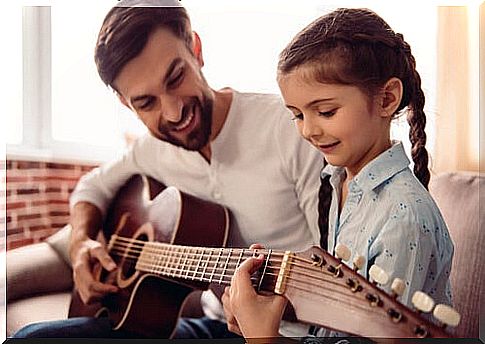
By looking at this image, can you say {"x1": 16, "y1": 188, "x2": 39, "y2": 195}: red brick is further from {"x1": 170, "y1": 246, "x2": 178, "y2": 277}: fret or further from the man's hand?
{"x1": 170, "y1": 246, "x2": 178, "y2": 277}: fret

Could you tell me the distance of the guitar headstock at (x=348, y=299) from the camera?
1.76 metres

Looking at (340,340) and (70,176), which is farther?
(70,176)

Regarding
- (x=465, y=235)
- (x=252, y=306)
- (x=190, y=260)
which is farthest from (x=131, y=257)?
(x=465, y=235)

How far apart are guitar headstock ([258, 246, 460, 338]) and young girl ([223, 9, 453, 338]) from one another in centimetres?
6

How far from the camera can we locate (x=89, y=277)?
2.26 meters

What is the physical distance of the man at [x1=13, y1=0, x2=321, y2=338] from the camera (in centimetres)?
214

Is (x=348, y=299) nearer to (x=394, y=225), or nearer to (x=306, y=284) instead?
(x=306, y=284)

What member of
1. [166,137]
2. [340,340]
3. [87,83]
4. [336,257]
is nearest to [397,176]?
[336,257]

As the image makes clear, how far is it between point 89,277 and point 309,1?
0.95m

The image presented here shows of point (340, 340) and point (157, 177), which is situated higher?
point (157, 177)

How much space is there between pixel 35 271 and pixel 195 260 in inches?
18.2

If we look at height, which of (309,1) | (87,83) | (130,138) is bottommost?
(130,138)

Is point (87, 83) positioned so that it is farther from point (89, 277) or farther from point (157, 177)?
point (89, 277)

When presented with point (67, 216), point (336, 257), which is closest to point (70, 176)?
point (67, 216)
